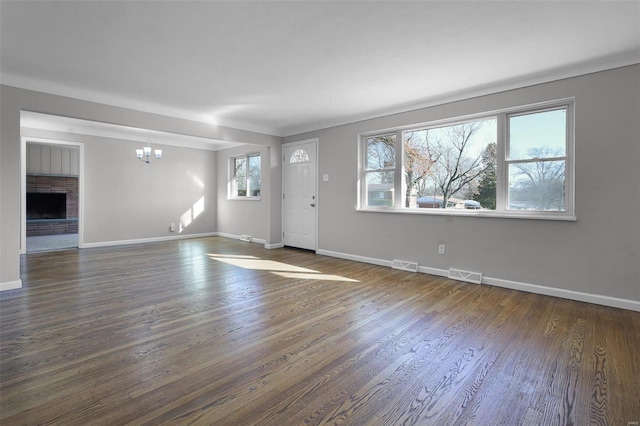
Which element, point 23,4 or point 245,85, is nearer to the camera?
point 23,4

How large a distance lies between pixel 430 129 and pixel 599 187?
2.04m

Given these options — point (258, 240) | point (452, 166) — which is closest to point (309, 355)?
point (452, 166)

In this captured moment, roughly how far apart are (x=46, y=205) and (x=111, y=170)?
3.79 metres

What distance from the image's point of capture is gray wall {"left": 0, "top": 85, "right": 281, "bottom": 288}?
11.4 feet

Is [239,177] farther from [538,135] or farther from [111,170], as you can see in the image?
[538,135]

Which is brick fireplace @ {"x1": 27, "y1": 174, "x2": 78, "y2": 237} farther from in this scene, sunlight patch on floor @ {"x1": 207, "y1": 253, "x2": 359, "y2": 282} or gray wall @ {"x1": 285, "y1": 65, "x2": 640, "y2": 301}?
gray wall @ {"x1": 285, "y1": 65, "x2": 640, "y2": 301}

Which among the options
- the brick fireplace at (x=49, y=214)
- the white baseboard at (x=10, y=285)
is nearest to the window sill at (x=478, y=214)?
the white baseboard at (x=10, y=285)

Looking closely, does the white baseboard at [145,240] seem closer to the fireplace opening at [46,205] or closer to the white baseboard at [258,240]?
the white baseboard at [258,240]

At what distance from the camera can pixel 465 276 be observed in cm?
400

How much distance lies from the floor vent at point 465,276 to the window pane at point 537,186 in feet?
3.03

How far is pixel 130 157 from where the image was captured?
6.81 m

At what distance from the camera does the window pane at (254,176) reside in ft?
24.2

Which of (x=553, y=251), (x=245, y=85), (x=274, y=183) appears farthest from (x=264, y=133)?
(x=553, y=251)

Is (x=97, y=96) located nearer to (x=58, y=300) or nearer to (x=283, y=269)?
(x=58, y=300)
